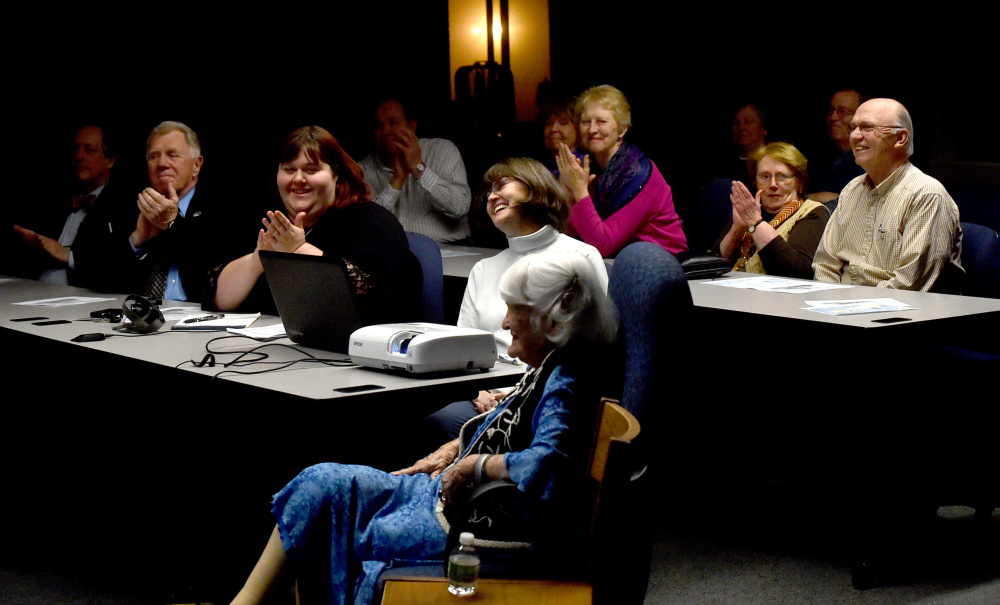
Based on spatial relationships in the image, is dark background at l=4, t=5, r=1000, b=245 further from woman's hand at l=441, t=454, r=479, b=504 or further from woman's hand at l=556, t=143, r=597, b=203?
woman's hand at l=441, t=454, r=479, b=504

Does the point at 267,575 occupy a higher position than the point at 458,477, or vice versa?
the point at 458,477

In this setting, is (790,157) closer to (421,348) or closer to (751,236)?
(751,236)

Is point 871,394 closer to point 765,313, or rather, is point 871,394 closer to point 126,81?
point 765,313

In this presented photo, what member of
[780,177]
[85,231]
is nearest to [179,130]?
[85,231]

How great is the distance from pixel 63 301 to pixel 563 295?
2.36m

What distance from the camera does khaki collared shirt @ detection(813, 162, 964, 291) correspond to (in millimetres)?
3568

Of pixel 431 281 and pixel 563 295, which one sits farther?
pixel 431 281

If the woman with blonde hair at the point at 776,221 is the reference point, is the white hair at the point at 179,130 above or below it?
above

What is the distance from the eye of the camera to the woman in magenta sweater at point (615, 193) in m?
4.34

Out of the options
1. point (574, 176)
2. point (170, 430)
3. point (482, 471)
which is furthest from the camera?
point (574, 176)

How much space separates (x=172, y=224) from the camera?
352 cm

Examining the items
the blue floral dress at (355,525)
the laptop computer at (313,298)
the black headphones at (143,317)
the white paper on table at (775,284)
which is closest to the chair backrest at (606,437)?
the blue floral dress at (355,525)

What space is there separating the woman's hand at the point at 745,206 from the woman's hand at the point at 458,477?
2.36 metres

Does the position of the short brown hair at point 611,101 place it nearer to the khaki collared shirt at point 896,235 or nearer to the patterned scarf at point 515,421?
the khaki collared shirt at point 896,235
